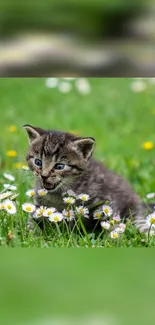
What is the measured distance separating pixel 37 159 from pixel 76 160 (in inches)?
3.4

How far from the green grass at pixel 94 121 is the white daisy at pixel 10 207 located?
0.05 ft

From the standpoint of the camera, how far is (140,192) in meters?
1.75

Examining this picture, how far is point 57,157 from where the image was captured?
4.29 feet

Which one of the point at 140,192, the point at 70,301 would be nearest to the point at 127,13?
the point at 70,301

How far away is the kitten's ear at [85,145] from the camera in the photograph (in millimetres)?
1316

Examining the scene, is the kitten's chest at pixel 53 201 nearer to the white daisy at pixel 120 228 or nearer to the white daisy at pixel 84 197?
the white daisy at pixel 84 197

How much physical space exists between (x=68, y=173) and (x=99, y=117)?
1610 millimetres

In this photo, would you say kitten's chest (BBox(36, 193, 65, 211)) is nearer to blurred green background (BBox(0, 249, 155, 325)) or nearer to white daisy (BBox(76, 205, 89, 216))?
white daisy (BBox(76, 205, 89, 216))

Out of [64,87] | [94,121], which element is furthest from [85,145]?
[64,87]

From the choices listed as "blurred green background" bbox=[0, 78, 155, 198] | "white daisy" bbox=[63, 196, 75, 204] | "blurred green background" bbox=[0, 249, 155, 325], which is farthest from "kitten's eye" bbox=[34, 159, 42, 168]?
"blurred green background" bbox=[0, 249, 155, 325]

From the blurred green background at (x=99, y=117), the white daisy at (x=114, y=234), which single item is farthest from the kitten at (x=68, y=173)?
the blurred green background at (x=99, y=117)

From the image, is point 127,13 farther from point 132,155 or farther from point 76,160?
point 132,155

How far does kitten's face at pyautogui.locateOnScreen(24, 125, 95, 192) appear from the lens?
1.27 metres

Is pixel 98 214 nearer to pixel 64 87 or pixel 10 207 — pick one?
pixel 10 207
